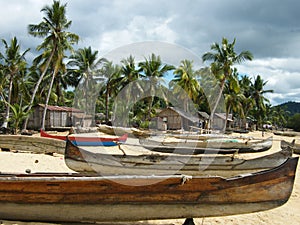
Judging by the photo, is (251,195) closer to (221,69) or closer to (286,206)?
(286,206)

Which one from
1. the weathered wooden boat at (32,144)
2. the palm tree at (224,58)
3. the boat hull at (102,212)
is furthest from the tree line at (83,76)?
the boat hull at (102,212)

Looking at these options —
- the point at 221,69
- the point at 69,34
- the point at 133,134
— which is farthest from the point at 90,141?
the point at 221,69

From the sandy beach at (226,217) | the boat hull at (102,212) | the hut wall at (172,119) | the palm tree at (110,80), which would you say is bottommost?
the sandy beach at (226,217)

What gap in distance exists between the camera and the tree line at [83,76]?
2192 centimetres

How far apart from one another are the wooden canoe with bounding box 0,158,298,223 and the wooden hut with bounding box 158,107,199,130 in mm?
28129

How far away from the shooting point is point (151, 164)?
21.7 ft

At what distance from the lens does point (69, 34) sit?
2284 cm

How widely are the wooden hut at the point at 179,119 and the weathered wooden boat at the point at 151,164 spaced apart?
2510 cm

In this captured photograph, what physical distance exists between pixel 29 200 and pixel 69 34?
21.1m

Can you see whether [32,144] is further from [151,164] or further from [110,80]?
[110,80]

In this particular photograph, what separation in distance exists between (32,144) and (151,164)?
5.77 m

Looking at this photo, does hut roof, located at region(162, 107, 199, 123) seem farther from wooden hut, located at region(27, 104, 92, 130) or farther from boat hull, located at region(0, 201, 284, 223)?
boat hull, located at region(0, 201, 284, 223)

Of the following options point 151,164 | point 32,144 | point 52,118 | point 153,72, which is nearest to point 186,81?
point 153,72

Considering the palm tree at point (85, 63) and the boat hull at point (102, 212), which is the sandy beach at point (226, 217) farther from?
the palm tree at point (85, 63)
